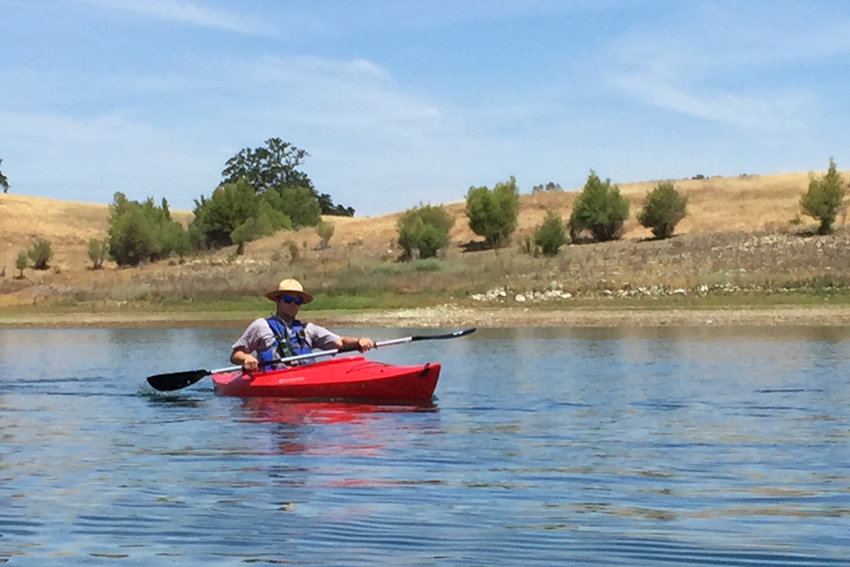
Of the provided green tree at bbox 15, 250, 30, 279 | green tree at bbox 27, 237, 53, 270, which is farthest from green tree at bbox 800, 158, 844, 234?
green tree at bbox 27, 237, 53, 270

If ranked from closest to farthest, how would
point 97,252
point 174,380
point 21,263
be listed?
point 174,380
point 21,263
point 97,252

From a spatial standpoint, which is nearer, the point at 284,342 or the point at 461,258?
the point at 284,342

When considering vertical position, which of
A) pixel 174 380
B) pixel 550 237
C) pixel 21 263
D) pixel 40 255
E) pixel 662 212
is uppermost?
pixel 662 212

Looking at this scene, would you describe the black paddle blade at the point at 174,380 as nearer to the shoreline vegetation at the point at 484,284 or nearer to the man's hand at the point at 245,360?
the man's hand at the point at 245,360

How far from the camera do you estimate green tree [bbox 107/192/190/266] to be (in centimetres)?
7741

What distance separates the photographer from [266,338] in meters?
19.0

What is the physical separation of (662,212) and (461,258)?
12832 millimetres

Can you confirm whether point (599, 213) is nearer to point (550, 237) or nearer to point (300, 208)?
point (550, 237)

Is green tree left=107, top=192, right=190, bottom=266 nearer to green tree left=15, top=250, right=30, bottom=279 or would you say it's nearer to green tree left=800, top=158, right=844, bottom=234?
green tree left=15, top=250, right=30, bottom=279

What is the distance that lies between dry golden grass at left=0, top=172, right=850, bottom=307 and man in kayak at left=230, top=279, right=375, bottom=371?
101 feet

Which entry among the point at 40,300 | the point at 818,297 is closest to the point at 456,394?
the point at 818,297

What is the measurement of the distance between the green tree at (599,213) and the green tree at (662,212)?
1.39 meters

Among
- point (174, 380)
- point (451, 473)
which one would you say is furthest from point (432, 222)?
point (451, 473)

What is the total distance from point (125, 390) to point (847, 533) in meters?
15.3
